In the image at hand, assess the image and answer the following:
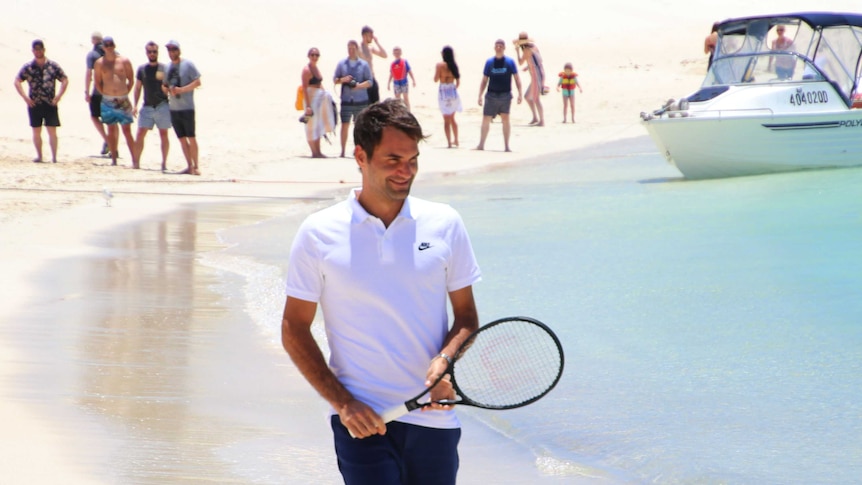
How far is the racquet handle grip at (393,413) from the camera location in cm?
286

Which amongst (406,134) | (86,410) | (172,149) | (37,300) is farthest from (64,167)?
(406,134)

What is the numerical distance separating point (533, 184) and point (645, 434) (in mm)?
10601

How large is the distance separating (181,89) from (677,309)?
312 inches

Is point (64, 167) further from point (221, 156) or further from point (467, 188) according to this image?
point (467, 188)

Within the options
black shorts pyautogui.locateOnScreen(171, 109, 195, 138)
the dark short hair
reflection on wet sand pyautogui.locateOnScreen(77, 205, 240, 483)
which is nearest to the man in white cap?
black shorts pyautogui.locateOnScreen(171, 109, 195, 138)

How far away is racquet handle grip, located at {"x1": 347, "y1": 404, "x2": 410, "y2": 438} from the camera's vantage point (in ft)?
9.38

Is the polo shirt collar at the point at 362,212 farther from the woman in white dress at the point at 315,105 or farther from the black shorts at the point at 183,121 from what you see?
the woman in white dress at the point at 315,105

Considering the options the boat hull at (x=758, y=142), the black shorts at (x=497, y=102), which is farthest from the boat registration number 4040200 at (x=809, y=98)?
the black shorts at (x=497, y=102)

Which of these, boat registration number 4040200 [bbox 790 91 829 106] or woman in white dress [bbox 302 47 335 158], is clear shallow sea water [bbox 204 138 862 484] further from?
woman in white dress [bbox 302 47 335 158]

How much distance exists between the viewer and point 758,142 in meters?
15.2

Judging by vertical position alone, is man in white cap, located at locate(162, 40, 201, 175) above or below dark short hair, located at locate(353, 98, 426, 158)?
below

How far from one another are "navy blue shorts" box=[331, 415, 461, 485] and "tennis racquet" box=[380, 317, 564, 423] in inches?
5.6

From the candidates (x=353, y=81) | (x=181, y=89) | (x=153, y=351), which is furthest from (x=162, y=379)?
(x=353, y=81)

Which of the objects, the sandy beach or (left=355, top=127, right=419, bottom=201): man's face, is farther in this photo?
the sandy beach
